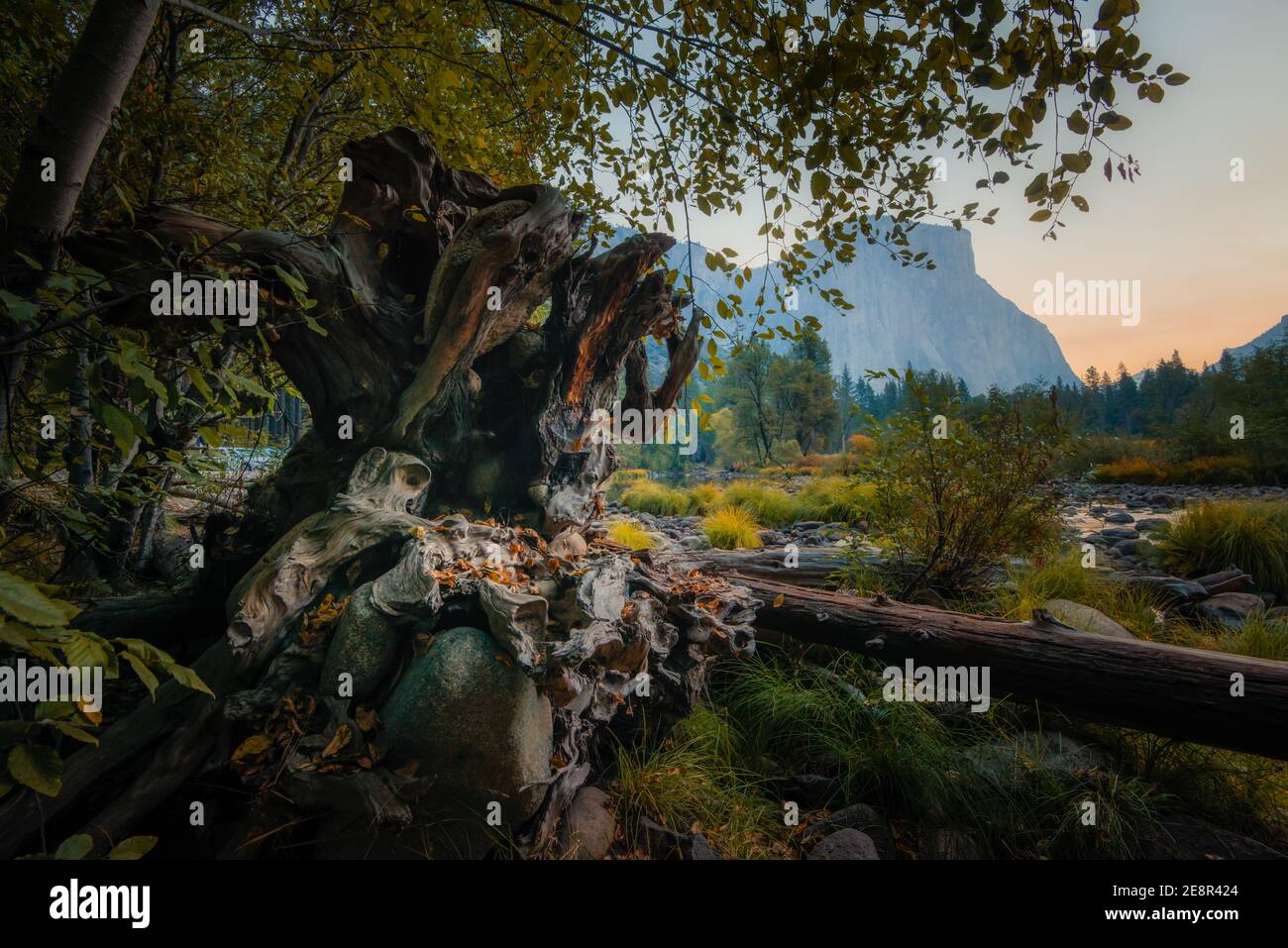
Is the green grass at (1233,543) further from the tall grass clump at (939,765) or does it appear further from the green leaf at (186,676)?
the green leaf at (186,676)

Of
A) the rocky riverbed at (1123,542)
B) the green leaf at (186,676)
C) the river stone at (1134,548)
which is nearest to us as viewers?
the green leaf at (186,676)

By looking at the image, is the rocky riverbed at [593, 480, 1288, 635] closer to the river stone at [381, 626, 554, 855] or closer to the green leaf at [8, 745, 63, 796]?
the river stone at [381, 626, 554, 855]

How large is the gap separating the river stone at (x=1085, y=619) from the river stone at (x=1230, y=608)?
46.0 inches

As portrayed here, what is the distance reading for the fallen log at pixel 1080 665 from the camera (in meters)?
2.84

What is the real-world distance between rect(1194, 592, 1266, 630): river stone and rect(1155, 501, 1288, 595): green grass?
3.72ft

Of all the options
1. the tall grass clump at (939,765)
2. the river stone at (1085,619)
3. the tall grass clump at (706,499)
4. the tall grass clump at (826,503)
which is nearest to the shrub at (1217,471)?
the tall grass clump at (826,503)

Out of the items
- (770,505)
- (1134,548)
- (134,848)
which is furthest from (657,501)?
(134,848)

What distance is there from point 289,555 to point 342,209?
2.30m

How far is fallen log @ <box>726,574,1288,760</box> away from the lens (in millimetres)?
2840

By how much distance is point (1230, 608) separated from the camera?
5.12 metres

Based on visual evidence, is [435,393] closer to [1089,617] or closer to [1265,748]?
[1265,748]
